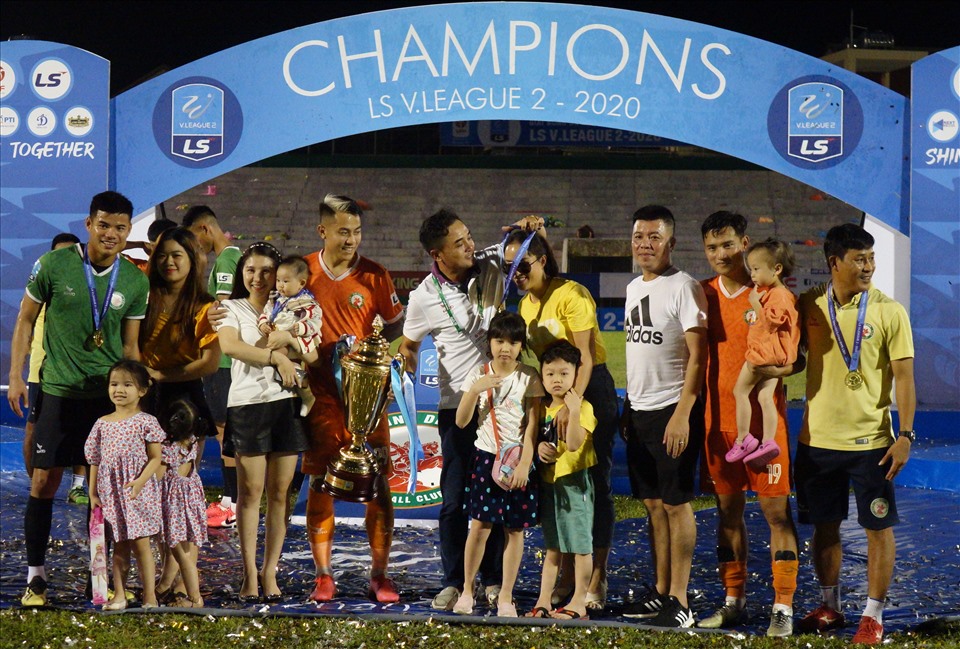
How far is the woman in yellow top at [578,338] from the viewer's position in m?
4.59

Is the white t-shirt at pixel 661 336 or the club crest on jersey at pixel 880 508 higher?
the white t-shirt at pixel 661 336

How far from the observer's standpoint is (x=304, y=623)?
4.28 metres

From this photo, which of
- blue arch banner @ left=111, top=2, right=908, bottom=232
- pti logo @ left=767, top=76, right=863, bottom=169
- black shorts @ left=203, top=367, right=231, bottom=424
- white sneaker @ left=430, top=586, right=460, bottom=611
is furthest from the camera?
pti logo @ left=767, top=76, right=863, bottom=169

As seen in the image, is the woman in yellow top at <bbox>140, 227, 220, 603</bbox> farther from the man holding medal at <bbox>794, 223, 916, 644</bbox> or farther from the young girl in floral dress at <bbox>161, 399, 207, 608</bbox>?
the man holding medal at <bbox>794, 223, 916, 644</bbox>

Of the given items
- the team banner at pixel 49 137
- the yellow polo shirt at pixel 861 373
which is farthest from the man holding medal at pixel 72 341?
the team banner at pixel 49 137

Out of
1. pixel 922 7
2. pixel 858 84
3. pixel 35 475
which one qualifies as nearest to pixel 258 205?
pixel 922 7

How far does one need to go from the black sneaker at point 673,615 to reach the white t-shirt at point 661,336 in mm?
774

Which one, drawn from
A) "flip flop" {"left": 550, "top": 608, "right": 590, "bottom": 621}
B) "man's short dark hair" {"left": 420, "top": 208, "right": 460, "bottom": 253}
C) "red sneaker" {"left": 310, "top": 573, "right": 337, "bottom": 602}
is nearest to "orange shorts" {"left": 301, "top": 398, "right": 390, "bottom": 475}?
"red sneaker" {"left": 310, "top": 573, "right": 337, "bottom": 602}

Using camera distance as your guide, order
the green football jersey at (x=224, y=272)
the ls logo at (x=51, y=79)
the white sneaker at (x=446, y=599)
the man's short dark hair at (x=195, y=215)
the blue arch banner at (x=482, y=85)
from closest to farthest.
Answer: the white sneaker at (x=446, y=599), the green football jersey at (x=224, y=272), the man's short dark hair at (x=195, y=215), the blue arch banner at (x=482, y=85), the ls logo at (x=51, y=79)

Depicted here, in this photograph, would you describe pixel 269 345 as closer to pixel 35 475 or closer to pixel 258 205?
pixel 35 475

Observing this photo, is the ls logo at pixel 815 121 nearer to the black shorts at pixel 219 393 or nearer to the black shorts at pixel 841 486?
the black shorts at pixel 841 486

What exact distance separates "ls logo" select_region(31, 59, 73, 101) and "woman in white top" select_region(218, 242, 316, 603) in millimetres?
4367

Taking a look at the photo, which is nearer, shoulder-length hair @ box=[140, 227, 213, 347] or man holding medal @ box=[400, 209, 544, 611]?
man holding medal @ box=[400, 209, 544, 611]

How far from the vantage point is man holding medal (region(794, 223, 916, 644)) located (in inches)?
162
